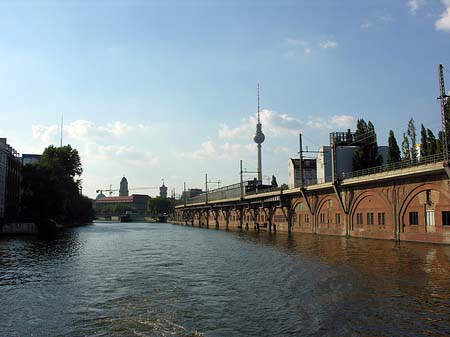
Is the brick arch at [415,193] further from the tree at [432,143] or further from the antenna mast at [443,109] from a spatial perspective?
the tree at [432,143]

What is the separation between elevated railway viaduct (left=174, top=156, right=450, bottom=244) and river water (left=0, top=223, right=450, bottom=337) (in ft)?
37.3

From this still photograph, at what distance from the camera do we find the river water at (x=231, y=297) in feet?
56.3

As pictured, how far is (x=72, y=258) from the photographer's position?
4225 centimetres

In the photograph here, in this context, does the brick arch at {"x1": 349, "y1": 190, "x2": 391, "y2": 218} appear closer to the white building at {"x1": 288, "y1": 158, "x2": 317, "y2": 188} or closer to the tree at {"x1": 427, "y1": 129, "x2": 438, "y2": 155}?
the tree at {"x1": 427, "y1": 129, "x2": 438, "y2": 155}

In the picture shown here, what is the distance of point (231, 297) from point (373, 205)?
138 feet

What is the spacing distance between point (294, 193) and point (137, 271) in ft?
189

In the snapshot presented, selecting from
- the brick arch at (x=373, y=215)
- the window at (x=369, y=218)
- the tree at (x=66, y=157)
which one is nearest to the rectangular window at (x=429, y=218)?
the brick arch at (x=373, y=215)

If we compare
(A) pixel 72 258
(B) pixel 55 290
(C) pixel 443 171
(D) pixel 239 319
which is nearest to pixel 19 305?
(B) pixel 55 290

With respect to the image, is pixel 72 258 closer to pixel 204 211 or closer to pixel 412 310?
pixel 412 310

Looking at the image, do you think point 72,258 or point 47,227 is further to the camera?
point 47,227

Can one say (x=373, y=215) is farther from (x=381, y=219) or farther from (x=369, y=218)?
(x=381, y=219)

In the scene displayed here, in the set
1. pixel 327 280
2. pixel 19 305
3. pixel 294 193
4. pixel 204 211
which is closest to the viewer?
pixel 19 305

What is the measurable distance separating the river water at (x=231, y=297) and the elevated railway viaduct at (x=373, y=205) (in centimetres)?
1137

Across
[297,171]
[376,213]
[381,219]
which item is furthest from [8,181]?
[381,219]
